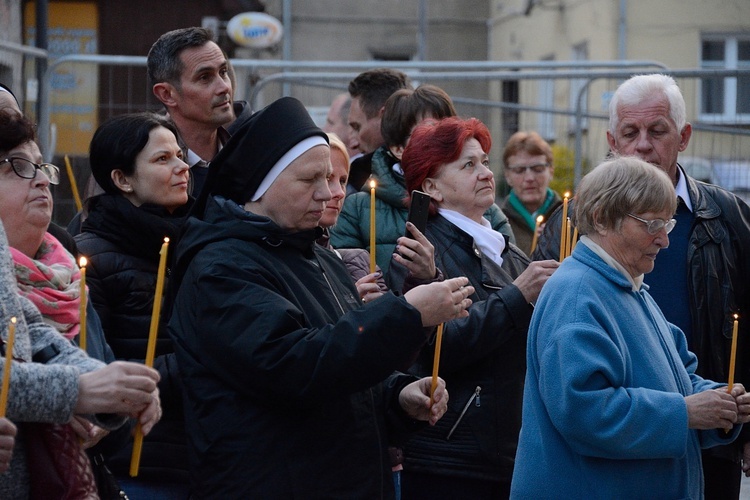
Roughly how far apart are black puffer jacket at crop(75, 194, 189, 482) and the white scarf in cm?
105

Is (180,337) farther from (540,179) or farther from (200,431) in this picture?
(540,179)

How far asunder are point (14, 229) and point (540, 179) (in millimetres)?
4959

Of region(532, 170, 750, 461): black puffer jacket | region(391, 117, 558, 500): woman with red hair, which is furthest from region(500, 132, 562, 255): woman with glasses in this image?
region(391, 117, 558, 500): woman with red hair

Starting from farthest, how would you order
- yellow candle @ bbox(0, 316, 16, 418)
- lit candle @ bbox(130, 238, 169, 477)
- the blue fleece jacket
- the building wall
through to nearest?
the building wall, the blue fleece jacket, lit candle @ bbox(130, 238, 169, 477), yellow candle @ bbox(0, 316, 16, 418)

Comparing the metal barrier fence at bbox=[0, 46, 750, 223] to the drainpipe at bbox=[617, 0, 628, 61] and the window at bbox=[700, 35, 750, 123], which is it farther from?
the drainpipe at bbox=[617, 0, 628, 61]

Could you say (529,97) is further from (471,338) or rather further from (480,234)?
(471,338)

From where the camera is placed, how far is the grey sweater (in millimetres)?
2750

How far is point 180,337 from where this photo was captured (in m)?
3.44

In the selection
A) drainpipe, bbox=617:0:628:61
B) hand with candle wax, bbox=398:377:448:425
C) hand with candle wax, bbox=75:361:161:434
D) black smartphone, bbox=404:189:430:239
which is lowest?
hand with candle wax, bbox=398:377:448:425

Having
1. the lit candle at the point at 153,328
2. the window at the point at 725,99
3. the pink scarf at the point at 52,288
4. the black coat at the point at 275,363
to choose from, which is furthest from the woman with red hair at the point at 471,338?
the window at the point at 725,99

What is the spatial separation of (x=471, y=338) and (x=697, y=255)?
1000 mm

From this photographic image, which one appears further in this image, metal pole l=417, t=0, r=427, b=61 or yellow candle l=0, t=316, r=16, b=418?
metal pole l=417, t=0, r=427, b=61

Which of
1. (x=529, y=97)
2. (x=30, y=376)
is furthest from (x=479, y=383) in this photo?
(x=529, y=97)

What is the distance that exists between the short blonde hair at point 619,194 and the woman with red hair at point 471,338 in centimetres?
52
